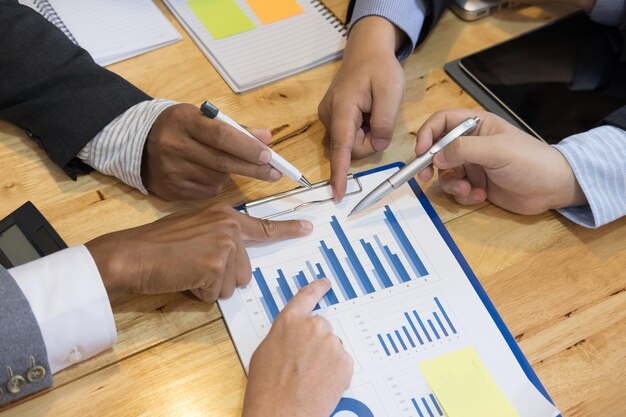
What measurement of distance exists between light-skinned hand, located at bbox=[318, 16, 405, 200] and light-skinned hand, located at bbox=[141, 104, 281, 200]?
0.12m

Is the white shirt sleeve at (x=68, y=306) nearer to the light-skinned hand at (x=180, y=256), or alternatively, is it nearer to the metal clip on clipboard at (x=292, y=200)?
the light-skinned hand at (x=180, y=256)

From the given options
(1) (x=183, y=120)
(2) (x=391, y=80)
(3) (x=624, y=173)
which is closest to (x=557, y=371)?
(3) (x=624, y=173)

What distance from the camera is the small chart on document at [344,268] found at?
34.0 inches

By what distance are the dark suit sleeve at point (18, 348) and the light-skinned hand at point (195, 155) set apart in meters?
0.26

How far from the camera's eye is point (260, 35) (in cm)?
120

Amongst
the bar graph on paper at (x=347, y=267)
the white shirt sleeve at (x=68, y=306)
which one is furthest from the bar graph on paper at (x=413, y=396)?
the white shirt sleeve at (x=68, y=306)

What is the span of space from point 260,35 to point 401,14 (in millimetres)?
252

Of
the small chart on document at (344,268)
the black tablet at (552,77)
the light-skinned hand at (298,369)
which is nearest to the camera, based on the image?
the light-skinned hand at (298,369)

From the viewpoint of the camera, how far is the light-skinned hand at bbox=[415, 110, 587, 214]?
93 cm

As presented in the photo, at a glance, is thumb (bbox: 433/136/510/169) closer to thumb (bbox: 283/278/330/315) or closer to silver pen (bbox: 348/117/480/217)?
silver pen (bbox: 348/117/480/217)

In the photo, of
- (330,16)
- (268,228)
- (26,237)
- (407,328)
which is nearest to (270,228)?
(268,228)

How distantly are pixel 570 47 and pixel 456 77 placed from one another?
220 mm

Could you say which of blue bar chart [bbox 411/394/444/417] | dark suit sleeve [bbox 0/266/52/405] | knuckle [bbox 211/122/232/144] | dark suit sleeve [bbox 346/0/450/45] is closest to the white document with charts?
blue bar chart [bbox 411/394/444/417]

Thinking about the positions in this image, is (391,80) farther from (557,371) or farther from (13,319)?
(13,319)
